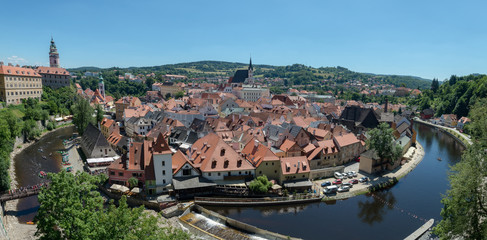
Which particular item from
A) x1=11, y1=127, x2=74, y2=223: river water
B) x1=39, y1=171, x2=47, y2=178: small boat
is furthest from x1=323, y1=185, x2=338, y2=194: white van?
x1=39, y1=171, x2=47, y2=178: small boat

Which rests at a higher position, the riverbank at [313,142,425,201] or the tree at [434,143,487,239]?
the tree at [434,143,487,239]

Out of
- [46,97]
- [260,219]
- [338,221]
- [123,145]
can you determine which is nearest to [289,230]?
[260,219]

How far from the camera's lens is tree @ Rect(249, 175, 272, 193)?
37.6m

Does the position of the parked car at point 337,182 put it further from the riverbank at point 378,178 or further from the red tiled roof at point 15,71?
the red tiled roof at point 15,71

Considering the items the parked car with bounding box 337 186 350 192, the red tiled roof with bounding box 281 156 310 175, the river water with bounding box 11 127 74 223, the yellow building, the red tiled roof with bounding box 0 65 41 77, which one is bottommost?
the river water with bounding box 11 127 74 223

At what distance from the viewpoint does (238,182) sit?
130ft

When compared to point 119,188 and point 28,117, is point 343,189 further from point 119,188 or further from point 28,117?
point 28,117

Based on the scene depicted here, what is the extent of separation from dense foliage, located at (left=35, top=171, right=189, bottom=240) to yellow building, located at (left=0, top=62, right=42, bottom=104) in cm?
7686

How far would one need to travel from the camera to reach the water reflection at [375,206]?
35.5 meters

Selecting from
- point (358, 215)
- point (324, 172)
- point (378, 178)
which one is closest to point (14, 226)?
point (358, 215)

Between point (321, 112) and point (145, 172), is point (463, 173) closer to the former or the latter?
point (145, 172)

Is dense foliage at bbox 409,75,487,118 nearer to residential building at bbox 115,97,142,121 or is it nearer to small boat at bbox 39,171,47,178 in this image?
residential building at bbox 115,97,142,121

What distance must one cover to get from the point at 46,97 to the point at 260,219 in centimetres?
8983

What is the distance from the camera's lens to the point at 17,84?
80.8 metres
